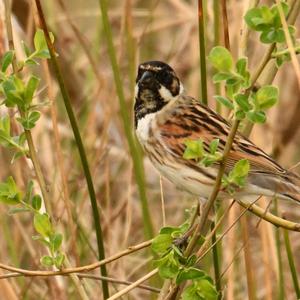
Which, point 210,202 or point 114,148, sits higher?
point 210,202

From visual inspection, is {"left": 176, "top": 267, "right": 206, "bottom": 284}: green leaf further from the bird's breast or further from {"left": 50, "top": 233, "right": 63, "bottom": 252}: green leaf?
the bird's breast

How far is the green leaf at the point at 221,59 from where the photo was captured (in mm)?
1381

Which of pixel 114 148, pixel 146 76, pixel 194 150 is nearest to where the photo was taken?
pixel 194 150

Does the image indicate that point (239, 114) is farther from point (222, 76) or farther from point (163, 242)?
point (163, 242)

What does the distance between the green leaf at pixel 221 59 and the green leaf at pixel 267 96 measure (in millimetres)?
59

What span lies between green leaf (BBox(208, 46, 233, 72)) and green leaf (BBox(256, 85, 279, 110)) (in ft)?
0.19

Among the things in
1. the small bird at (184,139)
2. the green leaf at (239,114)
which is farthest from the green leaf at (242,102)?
the small bird at (184,139)

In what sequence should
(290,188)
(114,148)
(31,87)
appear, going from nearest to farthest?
(31,87)
(290,188)
(114,148)

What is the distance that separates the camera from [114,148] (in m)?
3.47

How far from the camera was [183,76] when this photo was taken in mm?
3686

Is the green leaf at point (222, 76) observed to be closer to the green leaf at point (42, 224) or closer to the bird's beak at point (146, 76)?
the green leaf at point (42, 224)

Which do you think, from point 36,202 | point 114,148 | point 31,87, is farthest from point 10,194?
point 114,148

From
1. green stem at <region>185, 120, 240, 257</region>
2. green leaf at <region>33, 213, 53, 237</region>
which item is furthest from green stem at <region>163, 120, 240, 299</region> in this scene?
green leaf at <region>33, 213, 53, 237</region>

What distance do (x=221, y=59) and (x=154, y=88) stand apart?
3.14 ft
